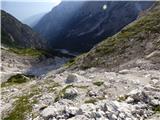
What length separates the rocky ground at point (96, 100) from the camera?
1002 inches

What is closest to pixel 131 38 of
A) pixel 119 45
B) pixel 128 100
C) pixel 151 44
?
pixel 119 45

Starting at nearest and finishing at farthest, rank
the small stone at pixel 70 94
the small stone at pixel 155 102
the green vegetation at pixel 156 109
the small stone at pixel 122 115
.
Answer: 1. the small stone at pixel 122 115
2. the green vegetation at pixel 156 109
3. the small stone at pixel 155 102
4. the small stone at pixel 70 94

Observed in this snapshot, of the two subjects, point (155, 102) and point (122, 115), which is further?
point (155, 102)

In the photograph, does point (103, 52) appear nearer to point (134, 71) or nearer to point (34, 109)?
point (134, 71)

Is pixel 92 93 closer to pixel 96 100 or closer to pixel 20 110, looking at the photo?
pixel 96 100

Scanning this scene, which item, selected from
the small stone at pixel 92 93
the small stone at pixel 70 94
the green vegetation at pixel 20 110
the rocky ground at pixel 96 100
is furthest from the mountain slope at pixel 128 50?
the green vegetation at pixel 20 110

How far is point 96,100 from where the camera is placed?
2992 centimetres

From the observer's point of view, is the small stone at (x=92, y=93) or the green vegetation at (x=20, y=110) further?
the green vegetation at (x=20, y=110)

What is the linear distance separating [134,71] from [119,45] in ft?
66.6

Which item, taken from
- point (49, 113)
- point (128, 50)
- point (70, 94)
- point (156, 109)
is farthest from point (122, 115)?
point (128, 50)

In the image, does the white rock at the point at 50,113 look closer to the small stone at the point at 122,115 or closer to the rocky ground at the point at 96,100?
the rocky ground at the point at 96,100

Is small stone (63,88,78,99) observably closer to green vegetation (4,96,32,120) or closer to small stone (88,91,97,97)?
small stone (88,91,97,97)

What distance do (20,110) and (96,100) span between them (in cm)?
773

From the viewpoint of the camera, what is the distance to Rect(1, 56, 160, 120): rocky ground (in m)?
25.5
